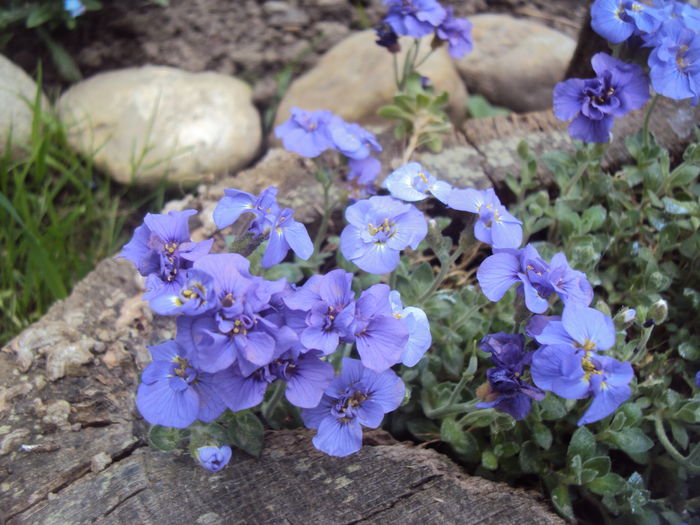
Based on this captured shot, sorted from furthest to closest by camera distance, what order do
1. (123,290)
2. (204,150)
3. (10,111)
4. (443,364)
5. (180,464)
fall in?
(204,150)
(10,111)
(123,290)
(443,364)
(180,464)

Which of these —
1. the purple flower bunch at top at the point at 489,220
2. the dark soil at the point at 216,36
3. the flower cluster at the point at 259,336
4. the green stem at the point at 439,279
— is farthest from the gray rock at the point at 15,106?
the purple flower bunch at top at the point at 489,220

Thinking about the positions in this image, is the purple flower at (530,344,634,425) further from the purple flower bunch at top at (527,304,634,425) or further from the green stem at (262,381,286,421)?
the green stem at (262,381,286,421)

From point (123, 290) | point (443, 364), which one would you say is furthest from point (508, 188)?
point (123, 290)

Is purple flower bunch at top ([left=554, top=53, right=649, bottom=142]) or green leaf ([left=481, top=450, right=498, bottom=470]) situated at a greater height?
purple flower bunch at top ([left=554, top=53, right=649, bottom=142])

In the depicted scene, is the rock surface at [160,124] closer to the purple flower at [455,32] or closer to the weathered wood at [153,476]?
the purple flower at [455,32]

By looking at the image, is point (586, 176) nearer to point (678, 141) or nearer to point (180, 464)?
point (678, 141)

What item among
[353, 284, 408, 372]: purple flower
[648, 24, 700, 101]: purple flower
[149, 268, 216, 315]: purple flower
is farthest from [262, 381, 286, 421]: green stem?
[648, 24, 700, 101]: purple flower

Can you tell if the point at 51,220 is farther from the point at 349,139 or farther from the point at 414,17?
the point at 414,17
